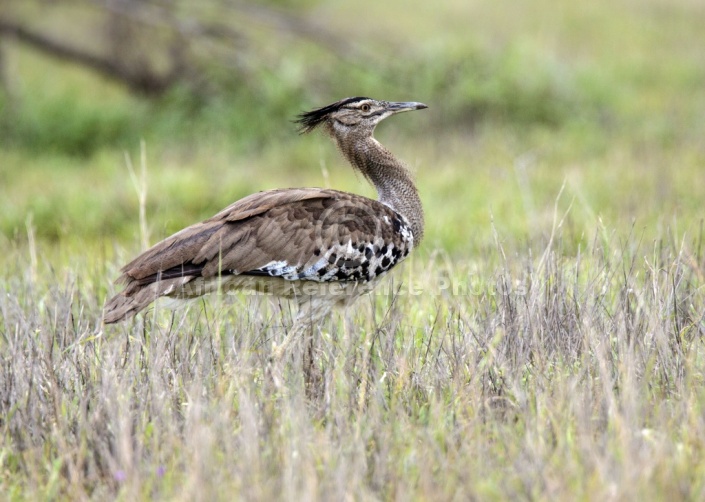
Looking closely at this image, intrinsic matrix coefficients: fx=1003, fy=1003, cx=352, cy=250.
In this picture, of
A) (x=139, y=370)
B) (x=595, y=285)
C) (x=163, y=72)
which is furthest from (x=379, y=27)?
(x=139, y=370)

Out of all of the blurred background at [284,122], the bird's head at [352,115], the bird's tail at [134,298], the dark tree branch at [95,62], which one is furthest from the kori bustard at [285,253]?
the dark tree branch at [95,62]

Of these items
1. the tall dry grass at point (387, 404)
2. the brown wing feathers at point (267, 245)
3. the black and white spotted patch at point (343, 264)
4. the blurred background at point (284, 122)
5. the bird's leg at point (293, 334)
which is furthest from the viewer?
the blurred background at point (284, 122)

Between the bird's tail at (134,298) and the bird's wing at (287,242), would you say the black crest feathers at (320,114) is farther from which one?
the bird's tail at (134,298)

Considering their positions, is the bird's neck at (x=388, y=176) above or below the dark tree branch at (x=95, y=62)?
below

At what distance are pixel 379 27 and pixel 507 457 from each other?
41.0ft

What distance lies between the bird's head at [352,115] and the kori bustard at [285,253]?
0.43m

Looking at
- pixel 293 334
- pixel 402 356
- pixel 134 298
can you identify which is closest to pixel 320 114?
pixel 293 334

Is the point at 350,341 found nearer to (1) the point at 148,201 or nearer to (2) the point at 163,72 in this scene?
(1) the point at 148,201

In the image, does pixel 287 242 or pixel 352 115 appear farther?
pixel 352 115

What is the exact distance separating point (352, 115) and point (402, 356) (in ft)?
4.86

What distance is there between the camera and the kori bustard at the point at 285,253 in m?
3.86

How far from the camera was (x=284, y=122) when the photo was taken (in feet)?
29.5

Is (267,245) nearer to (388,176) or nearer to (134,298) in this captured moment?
(134,298)

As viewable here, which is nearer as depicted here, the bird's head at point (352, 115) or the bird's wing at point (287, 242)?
the bird's wing at point (287, 242)
